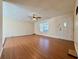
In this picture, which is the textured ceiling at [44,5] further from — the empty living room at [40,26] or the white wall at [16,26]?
the white wall at [16,26]

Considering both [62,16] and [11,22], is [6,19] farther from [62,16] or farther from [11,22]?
[62,16]

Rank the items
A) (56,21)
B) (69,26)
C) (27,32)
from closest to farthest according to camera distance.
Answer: (69,26), (56,21), (27,32)

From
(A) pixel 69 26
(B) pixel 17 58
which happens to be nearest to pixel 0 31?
(B) pixel 17 58

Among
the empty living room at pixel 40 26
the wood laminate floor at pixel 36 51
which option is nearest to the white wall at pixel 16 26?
the empty living room at pixel 40 26

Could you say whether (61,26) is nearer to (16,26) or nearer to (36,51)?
(36,51)

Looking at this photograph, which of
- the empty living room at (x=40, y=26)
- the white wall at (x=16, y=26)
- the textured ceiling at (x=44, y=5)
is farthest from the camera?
the white wall at (x=16, y=26)

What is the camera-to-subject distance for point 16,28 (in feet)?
40.7

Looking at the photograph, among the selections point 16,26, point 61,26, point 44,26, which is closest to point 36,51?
point 61,26

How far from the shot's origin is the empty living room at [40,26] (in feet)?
16.9

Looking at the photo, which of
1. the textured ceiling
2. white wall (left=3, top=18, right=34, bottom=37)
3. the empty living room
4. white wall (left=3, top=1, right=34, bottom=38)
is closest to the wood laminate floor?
the empty living room

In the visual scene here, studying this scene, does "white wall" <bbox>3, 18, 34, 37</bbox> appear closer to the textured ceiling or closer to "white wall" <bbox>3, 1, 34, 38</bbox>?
"white wall" <bbox>3, 1, 34, 38</bbox>

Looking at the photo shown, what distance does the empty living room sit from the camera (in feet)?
16.9

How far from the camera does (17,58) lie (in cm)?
345

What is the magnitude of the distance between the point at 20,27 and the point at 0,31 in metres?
9.32
